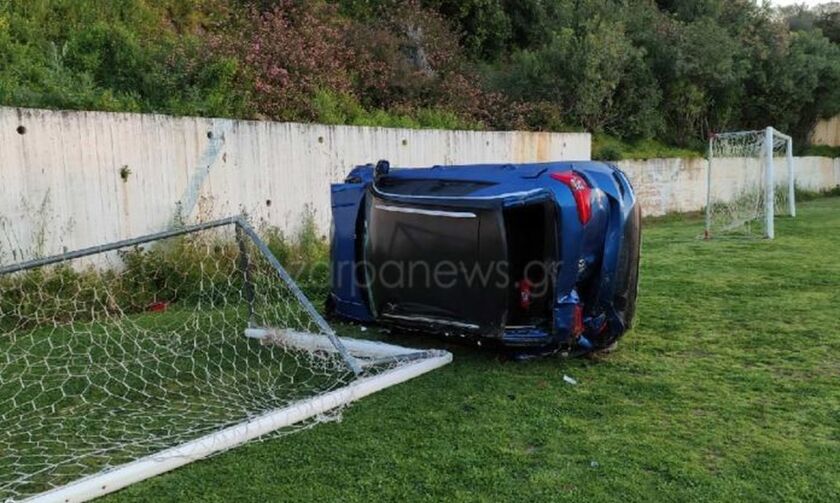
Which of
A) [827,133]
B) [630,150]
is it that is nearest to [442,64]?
[630,150]

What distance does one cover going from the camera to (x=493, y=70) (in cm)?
1522

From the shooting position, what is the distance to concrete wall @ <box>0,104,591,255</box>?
5.41 m

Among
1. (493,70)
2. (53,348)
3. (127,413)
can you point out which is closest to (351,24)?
(493,70)

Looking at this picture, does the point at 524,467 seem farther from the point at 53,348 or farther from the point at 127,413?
the point at 53,348

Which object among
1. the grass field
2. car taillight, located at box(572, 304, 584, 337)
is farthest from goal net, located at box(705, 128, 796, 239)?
car taillight, located at box(572, 304, 584, 337)

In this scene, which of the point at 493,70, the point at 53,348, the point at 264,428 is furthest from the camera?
the point at 493,70

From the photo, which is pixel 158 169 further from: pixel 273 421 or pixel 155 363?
pixel 273 421

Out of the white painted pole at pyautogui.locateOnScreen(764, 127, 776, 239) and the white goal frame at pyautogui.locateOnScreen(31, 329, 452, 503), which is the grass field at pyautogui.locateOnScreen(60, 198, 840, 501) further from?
the white painted pole at pyautogui.locateOnScreen(764, 127, 776, 239)

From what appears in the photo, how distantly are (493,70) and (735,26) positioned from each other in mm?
9074

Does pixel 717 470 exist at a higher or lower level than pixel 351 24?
lower

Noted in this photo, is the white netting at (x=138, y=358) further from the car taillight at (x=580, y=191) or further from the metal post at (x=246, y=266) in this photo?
the car taillight at (x=580, y=191)

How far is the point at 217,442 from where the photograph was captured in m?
2.87

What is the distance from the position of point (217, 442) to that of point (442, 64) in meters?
11.6

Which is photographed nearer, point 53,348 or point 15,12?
point 53,348
